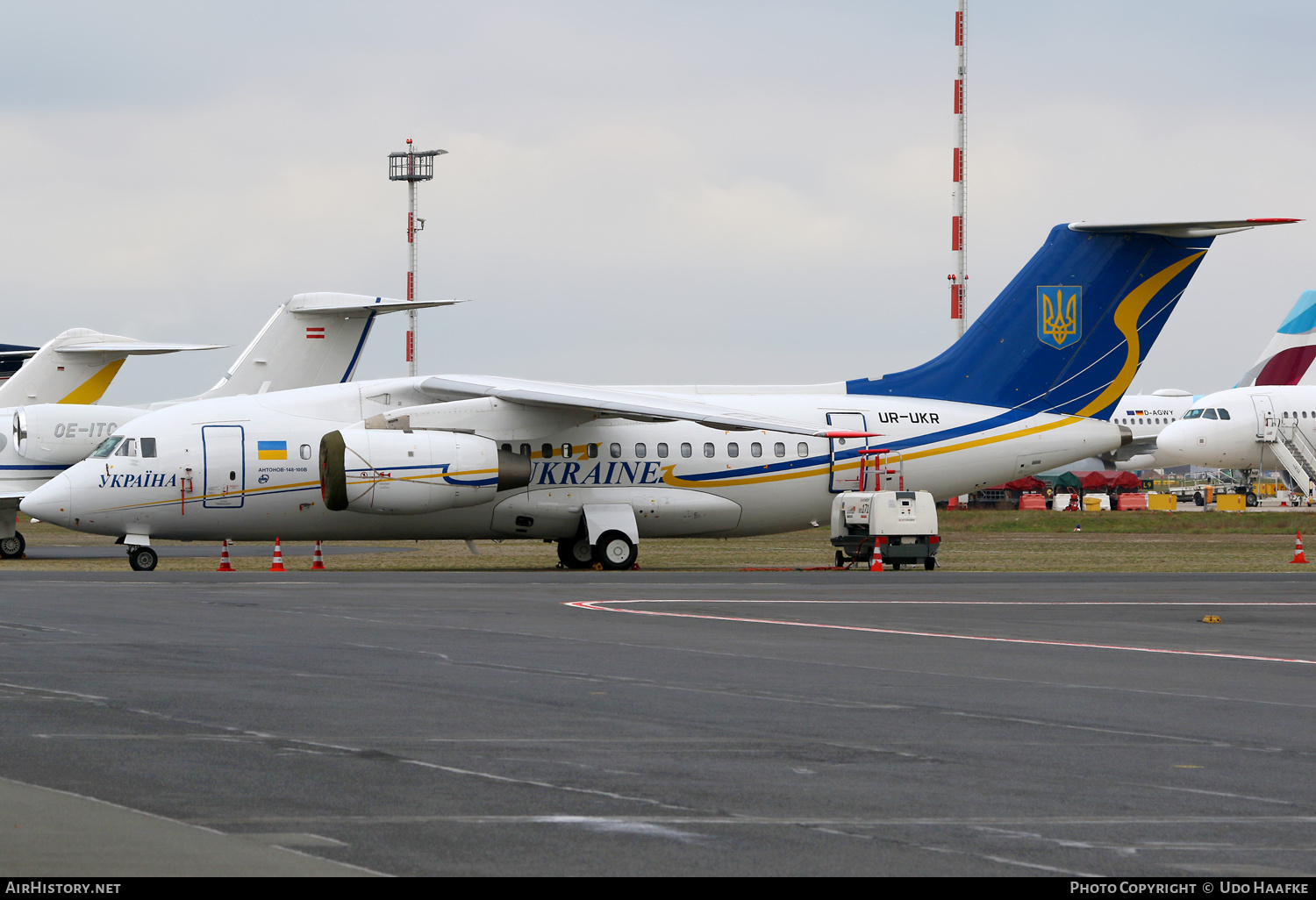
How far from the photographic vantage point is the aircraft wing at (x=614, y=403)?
27.9 meters

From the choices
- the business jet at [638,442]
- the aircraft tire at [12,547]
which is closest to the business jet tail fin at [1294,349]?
the business jet at [638,442]

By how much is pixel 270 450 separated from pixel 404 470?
2807 millimetres

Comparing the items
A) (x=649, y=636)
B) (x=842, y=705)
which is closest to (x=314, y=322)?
(x=649, y=636)

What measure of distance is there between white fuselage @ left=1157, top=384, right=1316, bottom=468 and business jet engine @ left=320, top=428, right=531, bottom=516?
126 feet

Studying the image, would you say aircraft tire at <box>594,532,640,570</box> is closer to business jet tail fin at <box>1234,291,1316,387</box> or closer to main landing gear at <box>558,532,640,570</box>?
main landing gear at <box>558,532,640,570</box>

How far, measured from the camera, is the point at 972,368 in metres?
32.7

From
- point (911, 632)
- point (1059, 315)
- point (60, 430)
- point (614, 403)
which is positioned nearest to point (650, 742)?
point (911, 632)

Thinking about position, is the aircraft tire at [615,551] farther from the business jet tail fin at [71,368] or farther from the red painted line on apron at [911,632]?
the business jet tail fin at [71,368]

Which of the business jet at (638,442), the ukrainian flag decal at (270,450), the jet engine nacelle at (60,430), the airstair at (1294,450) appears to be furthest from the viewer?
the airstair at (1294,450)

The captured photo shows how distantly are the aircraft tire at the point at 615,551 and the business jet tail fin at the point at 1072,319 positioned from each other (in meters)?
6.35

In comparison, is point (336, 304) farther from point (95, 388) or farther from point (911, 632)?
point (911, 632)

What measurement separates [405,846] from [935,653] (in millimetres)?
9318

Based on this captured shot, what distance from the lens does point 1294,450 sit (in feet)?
193

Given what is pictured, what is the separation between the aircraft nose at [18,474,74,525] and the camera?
28.6 metres
